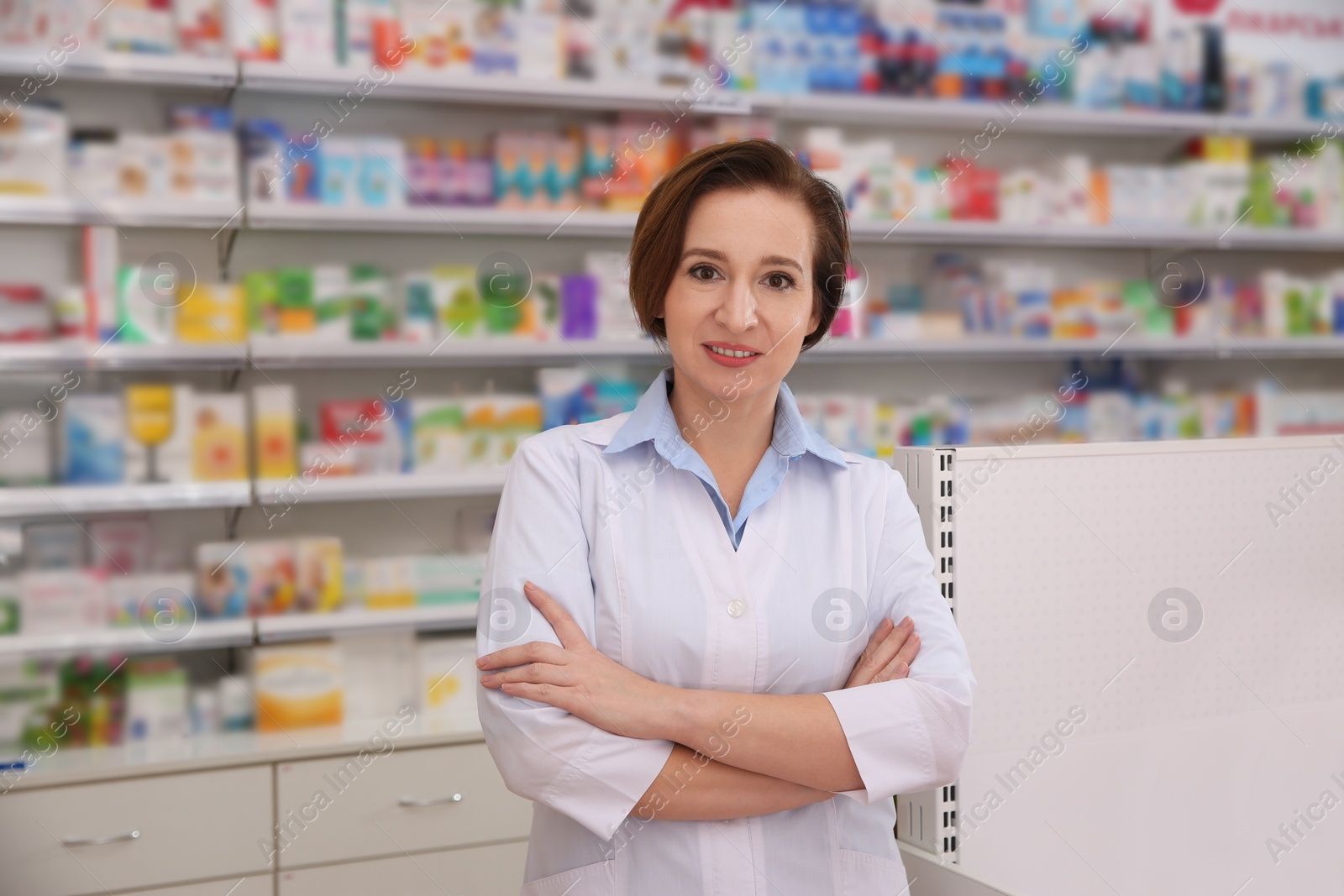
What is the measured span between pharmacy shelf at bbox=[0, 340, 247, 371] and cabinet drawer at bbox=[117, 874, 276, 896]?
126cm

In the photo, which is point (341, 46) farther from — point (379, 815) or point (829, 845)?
point (829, 845)

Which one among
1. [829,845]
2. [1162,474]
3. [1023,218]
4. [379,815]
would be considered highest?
[1023,218]

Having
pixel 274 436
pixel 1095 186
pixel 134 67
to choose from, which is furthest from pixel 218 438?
pixel 1095 186

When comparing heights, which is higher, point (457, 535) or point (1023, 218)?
point (1023, 218)

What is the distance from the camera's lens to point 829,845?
116cm

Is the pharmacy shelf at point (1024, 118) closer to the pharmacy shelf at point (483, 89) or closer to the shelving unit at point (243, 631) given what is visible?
the pharmacy shelf at point (483, 89)

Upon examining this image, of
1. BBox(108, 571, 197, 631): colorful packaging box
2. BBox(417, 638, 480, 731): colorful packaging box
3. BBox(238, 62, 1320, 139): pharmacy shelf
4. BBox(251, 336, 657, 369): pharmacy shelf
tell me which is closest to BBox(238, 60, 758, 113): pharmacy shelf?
BBox(238, 62, 1320, 139): pharmacy shelf

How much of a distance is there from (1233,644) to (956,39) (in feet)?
8.66

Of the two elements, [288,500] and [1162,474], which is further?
[288,500]

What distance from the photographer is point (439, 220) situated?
2.91m

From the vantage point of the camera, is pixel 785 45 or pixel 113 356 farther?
pixel 785 45

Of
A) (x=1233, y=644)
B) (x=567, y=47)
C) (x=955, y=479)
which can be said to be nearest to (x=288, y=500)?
(x=567, y=47)

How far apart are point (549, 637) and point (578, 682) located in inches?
2.6

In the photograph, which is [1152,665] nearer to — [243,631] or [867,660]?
[867,660]
